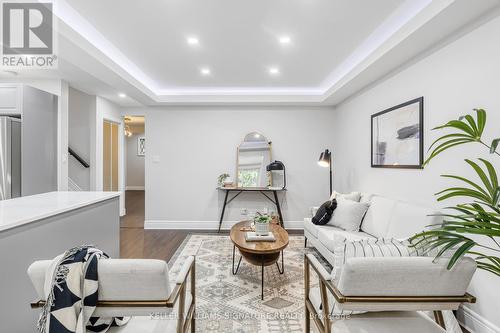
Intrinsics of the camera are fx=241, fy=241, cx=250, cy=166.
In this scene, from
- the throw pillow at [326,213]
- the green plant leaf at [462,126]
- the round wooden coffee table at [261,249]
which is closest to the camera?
the green plant leaf at [462,126]

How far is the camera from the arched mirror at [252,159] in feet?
15.5

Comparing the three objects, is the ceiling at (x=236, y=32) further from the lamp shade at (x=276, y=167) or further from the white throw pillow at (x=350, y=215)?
the white throw pillow at (x=350, y=215)

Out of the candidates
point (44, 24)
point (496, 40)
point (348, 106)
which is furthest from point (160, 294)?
point (348, 106)

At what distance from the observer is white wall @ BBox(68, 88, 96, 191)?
4738mm

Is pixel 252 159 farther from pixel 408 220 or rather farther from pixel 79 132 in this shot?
pixel 79 132

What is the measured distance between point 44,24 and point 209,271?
2.91 meters

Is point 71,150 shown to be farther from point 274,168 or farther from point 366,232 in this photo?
point 366,232

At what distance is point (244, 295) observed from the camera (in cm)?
238

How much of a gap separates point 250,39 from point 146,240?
137 inches

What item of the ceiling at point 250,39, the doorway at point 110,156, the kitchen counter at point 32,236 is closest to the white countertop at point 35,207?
the kitchen counter at point 32,236

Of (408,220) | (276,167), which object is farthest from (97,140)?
(408,220)

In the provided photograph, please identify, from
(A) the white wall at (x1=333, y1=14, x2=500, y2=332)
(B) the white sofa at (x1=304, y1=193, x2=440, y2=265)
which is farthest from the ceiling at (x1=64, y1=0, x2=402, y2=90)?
(B) the white sofa at (x1=304, y1=193, x2=440, y2=265)

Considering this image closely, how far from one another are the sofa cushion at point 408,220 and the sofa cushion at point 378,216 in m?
0.07

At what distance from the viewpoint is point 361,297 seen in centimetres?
121
